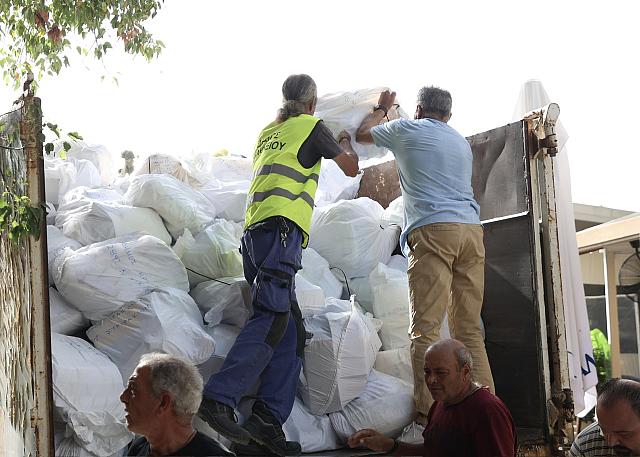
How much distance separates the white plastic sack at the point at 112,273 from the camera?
3342mm

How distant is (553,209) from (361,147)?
4.72ft

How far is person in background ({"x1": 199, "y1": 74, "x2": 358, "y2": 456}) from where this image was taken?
9.93 ft

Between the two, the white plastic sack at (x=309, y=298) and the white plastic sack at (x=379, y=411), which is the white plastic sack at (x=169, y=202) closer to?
the white plastic sack at (x=309, y=298)

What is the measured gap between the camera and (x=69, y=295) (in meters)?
3.38

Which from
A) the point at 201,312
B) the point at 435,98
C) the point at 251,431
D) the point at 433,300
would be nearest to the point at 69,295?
the point at 201,312

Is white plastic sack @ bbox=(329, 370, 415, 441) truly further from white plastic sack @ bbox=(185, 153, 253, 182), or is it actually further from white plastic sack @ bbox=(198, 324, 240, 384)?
white plastic sack @ bbox=(185, 153, 253, 182)

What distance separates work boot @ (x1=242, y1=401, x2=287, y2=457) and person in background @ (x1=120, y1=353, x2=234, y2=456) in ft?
3.12

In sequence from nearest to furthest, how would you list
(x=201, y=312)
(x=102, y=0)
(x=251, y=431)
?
(x=251, y=431)
(x=201, y=312)
(x=102, y=0)

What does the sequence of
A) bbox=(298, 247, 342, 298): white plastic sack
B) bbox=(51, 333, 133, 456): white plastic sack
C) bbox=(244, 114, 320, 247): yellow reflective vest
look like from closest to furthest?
bbox=(51, 333, 133, 456): white plastic sack, bbox=(244, 114, 320, 247): yellow reflective vest, bbox=(298, 247, 342, 298): white plastic sack

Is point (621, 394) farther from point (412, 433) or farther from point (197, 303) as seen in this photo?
point (197, 303)

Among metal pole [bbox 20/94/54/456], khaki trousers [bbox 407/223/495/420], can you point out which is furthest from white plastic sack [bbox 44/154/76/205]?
khaki trousers [bbox 407/223/495/420]

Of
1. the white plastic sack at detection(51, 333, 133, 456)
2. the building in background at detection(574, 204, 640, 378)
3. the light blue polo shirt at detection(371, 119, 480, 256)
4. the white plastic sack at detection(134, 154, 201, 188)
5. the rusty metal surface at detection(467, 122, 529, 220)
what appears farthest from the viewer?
the building in background at detection(574, 204, 640, 378)

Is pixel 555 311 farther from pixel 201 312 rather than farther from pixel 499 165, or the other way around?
pixel 201 312

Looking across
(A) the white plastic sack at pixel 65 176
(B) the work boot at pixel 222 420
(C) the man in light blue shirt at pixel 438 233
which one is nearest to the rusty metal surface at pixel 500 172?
(C) the man in light blue shirt at pixel 438 233
